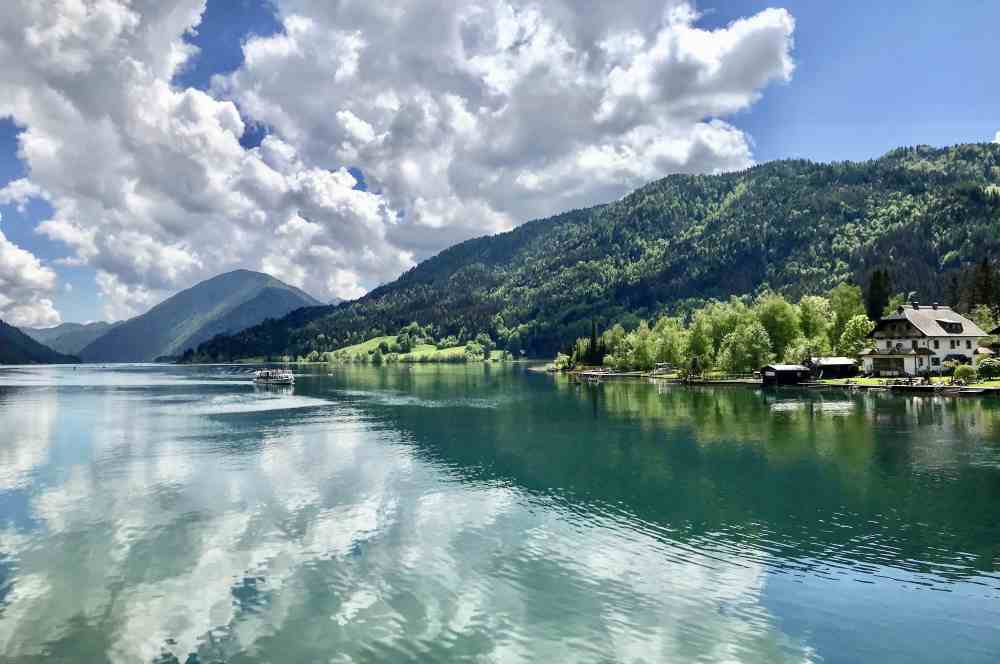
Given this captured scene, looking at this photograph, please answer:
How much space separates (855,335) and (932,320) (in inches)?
848

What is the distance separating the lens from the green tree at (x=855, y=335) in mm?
164525

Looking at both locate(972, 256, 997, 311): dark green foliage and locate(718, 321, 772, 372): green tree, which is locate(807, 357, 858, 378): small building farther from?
locate(972, 256, 997, 311): dark green foliage

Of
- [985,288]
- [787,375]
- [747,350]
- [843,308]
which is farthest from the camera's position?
[843,308]

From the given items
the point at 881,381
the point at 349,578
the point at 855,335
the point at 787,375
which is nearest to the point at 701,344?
the point at 787,375

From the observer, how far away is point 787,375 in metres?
151

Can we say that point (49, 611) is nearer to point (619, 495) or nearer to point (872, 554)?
point (619, 495)

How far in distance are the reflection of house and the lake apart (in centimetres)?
7235

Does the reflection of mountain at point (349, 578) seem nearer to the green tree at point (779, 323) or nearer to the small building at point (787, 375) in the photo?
the small building at point (787, 375)

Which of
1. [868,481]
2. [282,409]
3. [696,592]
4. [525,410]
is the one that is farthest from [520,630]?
[282,409]

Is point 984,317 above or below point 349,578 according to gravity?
above

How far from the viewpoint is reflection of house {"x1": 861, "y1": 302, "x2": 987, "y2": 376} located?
142 meters

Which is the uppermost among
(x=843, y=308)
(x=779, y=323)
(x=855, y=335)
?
(x=843, y=308)

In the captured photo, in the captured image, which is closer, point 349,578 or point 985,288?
point 349,578

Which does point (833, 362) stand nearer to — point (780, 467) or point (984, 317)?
point (984, 317)
